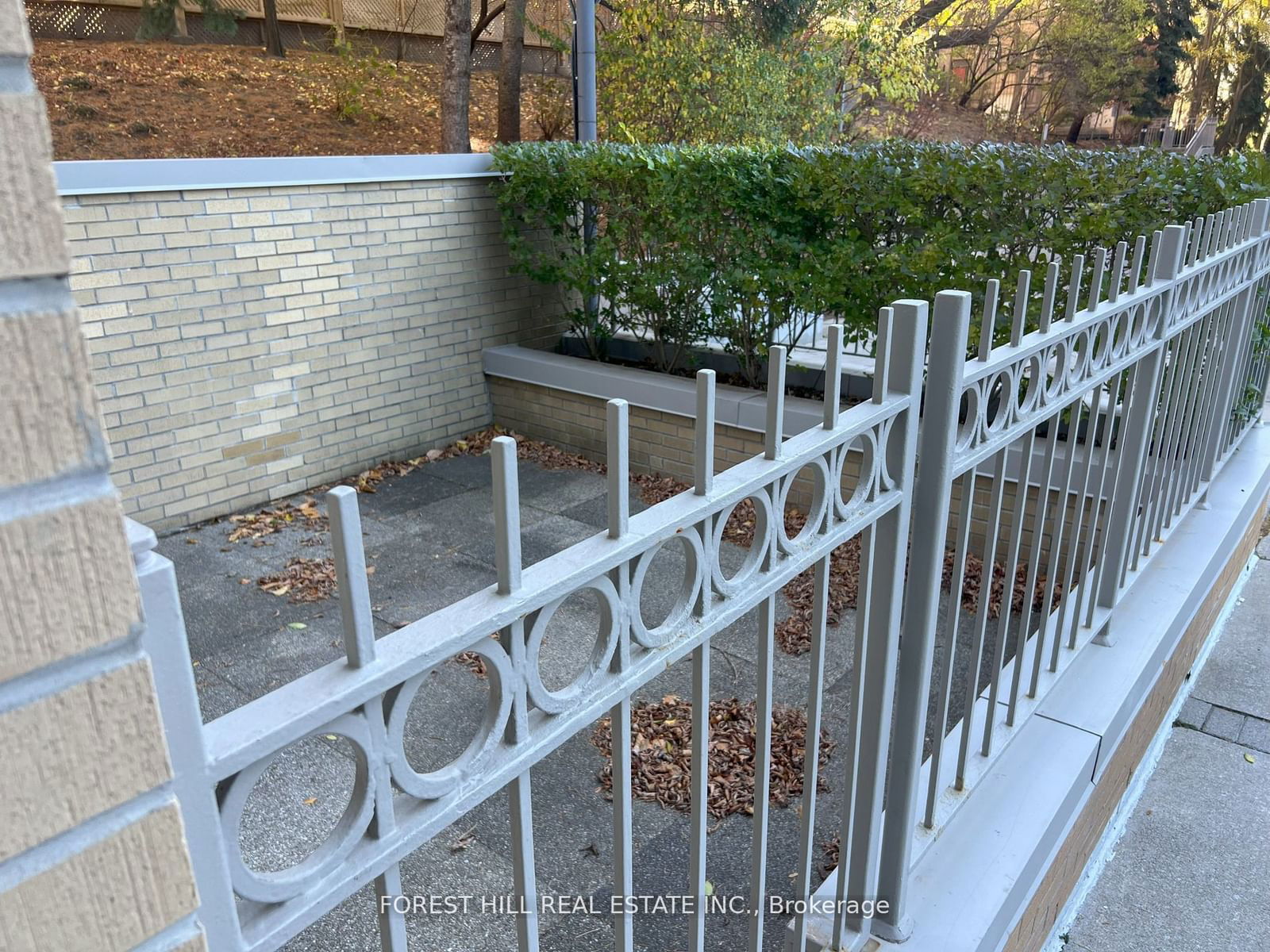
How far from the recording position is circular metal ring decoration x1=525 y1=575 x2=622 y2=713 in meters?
1.10

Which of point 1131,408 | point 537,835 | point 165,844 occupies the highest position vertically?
point 165,844

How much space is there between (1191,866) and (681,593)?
273 centimetres

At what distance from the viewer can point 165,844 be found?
2.41 feet

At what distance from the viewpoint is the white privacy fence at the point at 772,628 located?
876 mm

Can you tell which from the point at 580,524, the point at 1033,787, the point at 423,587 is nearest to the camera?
the point at 1033,787

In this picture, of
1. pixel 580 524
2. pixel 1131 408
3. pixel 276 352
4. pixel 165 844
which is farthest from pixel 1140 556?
pixel 276 352

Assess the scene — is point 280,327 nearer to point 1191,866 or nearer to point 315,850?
point 1191,866

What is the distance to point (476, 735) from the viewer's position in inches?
41.9

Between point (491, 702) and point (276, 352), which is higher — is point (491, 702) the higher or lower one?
the higher one

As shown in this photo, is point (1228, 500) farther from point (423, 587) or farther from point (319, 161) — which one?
point (319, 161)

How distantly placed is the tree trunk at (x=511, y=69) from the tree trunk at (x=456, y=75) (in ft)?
4.27

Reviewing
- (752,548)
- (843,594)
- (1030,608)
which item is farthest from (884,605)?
(843,594)

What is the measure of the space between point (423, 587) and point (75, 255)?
2648 millimetres

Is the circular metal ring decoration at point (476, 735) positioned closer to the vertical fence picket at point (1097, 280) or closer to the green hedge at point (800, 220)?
the vertical fence picket at point (1097, 280)
